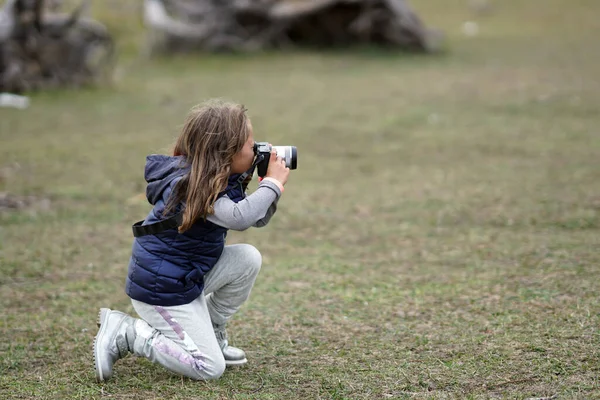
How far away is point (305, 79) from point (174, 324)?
7914mm

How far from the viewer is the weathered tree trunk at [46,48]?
30.0 feet

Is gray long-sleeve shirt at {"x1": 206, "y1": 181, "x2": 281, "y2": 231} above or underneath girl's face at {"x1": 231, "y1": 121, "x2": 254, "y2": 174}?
underneath

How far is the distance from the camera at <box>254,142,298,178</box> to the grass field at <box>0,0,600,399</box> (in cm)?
73

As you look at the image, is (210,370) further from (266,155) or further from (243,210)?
(266,155)

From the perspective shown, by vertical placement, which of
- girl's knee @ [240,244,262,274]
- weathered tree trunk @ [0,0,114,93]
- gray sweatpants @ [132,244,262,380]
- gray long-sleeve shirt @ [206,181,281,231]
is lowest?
gray sweatpants @ [132,244,262,380]

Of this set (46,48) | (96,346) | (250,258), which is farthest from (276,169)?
(46,48)

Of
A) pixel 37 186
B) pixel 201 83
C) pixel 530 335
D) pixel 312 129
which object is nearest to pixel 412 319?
pixel 530 335

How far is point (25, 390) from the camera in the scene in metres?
2.89

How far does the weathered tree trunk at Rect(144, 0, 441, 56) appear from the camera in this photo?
1222 cm

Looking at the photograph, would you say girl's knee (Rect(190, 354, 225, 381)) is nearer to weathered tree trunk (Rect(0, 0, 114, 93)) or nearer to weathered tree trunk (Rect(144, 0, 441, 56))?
weathered tree trunk (Rect(0, 0, 114, 93))

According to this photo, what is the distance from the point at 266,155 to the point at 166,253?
472 millimetres

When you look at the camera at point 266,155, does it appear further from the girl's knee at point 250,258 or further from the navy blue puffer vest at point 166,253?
the girl's knee at point 250,258

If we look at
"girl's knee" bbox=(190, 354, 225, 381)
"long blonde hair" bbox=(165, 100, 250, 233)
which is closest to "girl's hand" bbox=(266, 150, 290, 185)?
"long blonde hair" bbox=(165, 100, 250, 233)

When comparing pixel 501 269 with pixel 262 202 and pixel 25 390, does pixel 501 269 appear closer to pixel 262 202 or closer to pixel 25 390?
pixel 262 202
